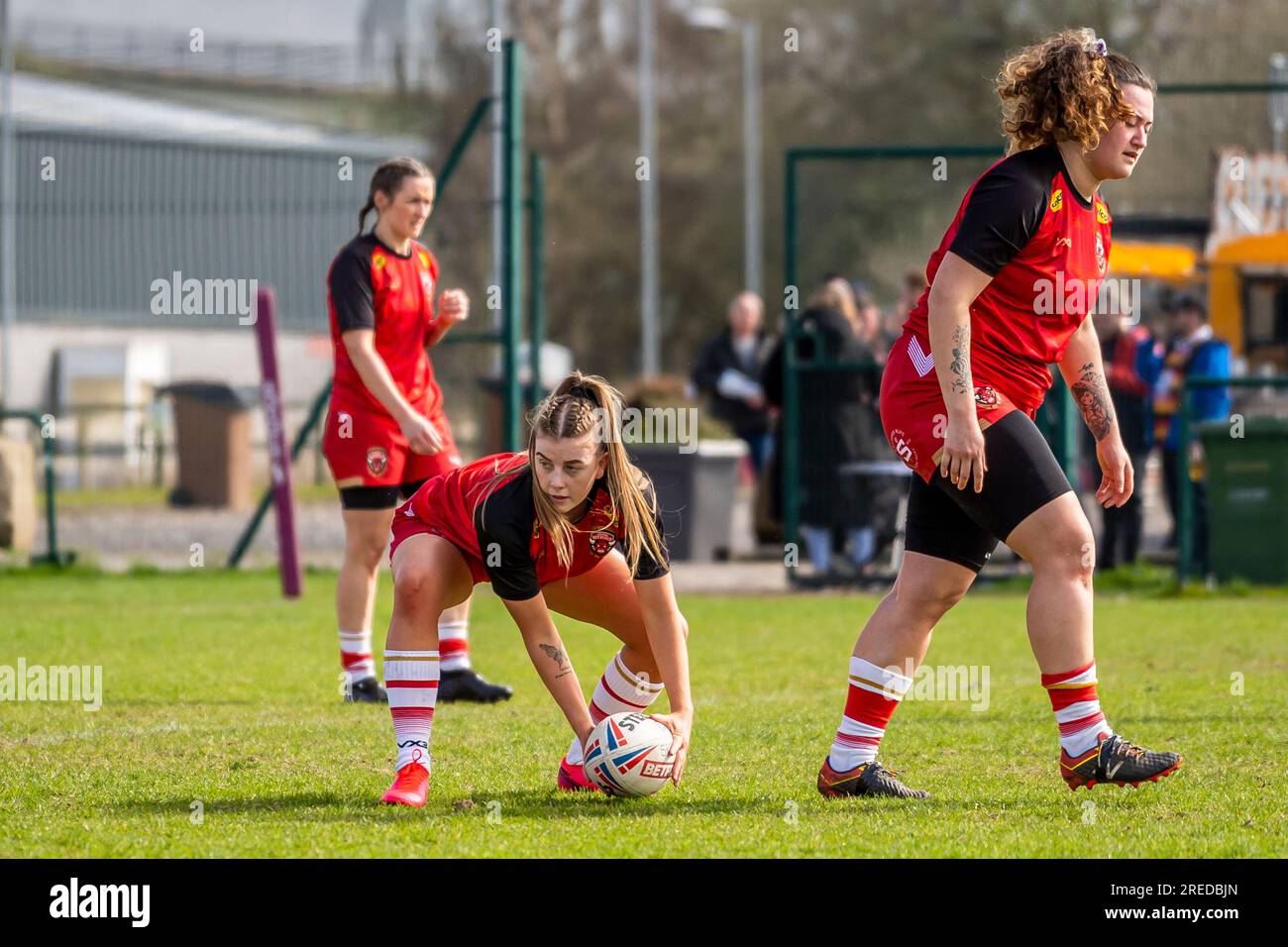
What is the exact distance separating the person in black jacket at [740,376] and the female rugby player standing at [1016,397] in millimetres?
10445

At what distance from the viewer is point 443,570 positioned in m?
5.53

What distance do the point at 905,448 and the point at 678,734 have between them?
1102 millimetres

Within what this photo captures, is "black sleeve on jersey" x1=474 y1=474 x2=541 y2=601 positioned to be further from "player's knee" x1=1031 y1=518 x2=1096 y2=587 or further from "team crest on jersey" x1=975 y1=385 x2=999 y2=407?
"player's knee" x1=1031 y1=518 x2=1096 y2=587

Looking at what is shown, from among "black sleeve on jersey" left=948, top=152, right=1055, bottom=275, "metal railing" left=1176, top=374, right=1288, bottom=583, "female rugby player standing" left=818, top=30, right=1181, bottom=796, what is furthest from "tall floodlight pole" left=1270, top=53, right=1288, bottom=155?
"black sleeve on jersey" left=948, top=152, right=1055, bottom=275

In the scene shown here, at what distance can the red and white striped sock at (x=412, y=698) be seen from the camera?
5.39 m

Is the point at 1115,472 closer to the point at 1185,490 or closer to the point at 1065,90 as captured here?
the point at 1065,90

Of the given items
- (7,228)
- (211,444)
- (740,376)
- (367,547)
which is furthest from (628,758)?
(7,228)

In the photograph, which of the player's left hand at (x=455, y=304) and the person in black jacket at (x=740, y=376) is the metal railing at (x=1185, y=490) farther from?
the player's left hand at (x=455, y=304)

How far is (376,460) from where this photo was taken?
7832mm

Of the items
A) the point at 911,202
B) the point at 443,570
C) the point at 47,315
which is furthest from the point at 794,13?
the point at 443,570

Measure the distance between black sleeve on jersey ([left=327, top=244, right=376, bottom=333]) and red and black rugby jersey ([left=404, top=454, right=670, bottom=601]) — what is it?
2.09m

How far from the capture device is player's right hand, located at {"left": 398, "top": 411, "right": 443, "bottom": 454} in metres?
7.48
